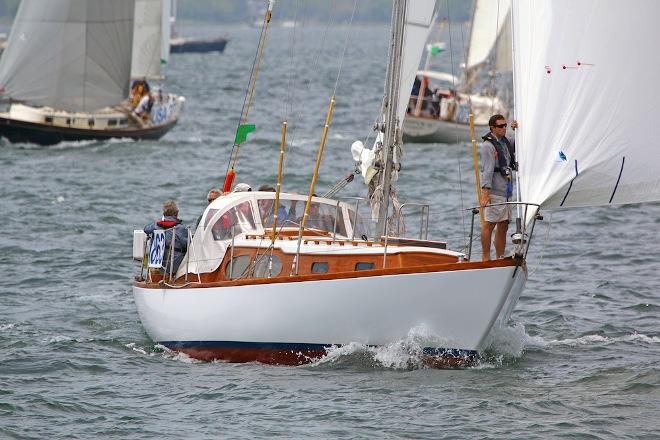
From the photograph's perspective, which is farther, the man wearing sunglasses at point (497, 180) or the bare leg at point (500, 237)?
the bare leg at point (500, 237)

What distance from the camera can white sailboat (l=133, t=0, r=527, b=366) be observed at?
1611 centimetres

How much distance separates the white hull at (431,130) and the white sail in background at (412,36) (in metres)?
29.1

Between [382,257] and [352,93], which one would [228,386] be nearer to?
[382,257]

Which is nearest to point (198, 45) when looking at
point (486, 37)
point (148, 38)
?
point (148, 38)

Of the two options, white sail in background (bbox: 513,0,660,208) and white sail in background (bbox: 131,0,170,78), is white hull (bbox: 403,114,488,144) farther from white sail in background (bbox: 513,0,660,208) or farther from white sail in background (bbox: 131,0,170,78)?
white sail in background (bbox: 513,0,660,208)

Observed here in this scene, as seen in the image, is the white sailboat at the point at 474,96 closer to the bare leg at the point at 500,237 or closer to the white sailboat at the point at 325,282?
the white sailboat at the point at 325,282

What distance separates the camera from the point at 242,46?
161 metres

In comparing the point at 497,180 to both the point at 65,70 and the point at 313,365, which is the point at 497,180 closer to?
the point at 313,365

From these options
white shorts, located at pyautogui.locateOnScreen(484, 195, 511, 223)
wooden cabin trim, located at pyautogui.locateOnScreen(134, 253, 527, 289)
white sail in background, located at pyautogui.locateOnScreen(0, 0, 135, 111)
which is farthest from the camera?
white sail in background, located at pyautogui.locateOnScreen(0, 0, 135, 111)

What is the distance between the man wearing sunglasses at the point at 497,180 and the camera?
640 inches

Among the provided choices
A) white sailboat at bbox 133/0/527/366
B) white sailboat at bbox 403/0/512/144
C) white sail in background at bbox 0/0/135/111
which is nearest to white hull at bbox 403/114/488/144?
white sailboat at bbox 403/0/512/144

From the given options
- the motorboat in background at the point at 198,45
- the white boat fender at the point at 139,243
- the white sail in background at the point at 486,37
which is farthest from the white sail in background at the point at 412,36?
the motorboat in background at the point at 198,45

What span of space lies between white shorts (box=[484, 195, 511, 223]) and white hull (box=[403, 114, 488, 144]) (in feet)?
101

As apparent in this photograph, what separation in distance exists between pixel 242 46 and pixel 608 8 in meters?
148
